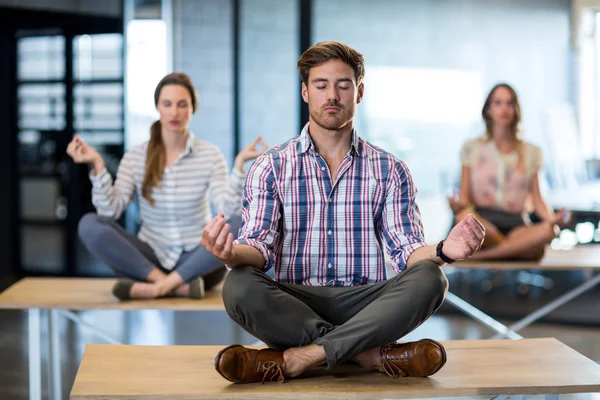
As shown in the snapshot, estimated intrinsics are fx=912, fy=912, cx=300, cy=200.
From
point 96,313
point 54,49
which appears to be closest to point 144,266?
point 96,313

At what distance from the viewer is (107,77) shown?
245 inches

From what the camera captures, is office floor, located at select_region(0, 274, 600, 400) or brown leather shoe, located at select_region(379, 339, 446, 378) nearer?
brown leather shoe, located at select_region(379, 339, 446, 378)

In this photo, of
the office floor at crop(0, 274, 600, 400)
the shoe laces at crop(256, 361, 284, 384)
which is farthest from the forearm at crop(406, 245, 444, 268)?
the office floor at crop(0, 274, 600, 400)

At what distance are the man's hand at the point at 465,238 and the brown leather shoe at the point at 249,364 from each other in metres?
0.51

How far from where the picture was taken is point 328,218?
8.40 feet

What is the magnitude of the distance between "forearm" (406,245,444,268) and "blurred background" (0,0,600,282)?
2901 mm

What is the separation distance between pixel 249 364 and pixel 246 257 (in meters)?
0.27

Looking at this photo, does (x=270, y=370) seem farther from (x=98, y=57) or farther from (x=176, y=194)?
(x=98, y=57)

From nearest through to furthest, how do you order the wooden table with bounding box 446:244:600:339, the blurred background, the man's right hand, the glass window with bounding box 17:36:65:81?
the man's right hand
the wooden table with bounding box 446:244:600:339
the blurred background
the glass window with bounding box 17:36:65:81

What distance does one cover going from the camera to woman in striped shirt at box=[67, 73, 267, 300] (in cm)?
349

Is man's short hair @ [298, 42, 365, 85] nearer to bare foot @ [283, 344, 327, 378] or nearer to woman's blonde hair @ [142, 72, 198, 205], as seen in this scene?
bare foot @ [283, 344, 327, 378]

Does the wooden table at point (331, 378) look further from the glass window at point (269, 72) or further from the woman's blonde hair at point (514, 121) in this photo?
the glass window at point (269, 72)

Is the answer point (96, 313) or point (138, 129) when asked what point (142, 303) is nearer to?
point (96, 313)

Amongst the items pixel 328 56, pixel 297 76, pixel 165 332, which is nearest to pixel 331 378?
pixel 328 56
